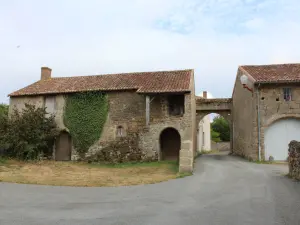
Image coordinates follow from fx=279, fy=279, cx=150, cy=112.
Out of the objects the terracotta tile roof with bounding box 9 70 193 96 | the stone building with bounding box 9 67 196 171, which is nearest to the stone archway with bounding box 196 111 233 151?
the stone building with bounding box 9 67 196 171

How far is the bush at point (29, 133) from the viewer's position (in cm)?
1869

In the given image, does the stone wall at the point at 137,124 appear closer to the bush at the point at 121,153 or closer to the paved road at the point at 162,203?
the bush at the point at 121,153

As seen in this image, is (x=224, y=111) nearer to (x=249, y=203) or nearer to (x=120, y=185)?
(x=120, y=185)

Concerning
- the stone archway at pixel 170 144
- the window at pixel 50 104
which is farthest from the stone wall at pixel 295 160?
the window at pixel 50 104

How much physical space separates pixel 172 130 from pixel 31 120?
9.66 meters

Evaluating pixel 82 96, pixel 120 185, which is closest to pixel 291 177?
pixel 120 185

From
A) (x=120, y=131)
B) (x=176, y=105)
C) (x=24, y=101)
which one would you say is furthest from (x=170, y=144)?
(x=24, y=101)

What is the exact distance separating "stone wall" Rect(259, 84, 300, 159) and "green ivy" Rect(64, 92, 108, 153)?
34.3 ft

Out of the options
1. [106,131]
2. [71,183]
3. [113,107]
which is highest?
[113,107]

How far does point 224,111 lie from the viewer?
85.2ft

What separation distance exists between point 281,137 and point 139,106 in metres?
9.33

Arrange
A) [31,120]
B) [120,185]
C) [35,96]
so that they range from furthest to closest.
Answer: [35,96], [31,120], [120,185]

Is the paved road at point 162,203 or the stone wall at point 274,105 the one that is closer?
the paved road at point 162,203

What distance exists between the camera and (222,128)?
5206 centimetres
